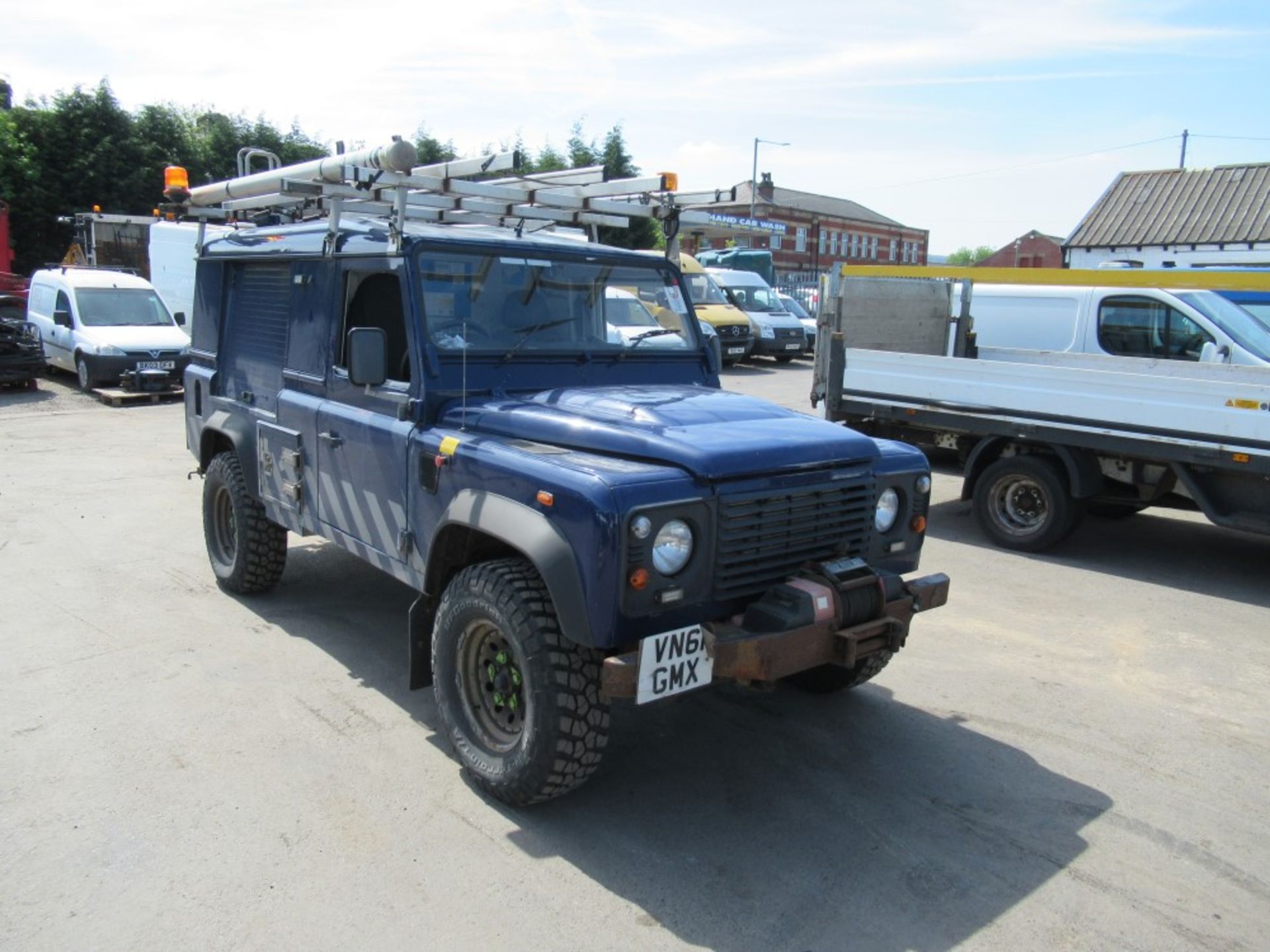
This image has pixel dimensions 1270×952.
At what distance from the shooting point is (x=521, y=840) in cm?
361

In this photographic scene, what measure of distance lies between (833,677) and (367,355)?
2656mm

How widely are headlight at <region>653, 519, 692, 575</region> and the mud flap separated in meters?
1.29

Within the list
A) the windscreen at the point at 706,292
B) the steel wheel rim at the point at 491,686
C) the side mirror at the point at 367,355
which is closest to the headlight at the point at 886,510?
the steel wheel rim at the point at 491,686

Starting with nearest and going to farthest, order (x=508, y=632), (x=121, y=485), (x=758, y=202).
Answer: (x=508, y=632), (x=121, y=485), (x=758, y=202)

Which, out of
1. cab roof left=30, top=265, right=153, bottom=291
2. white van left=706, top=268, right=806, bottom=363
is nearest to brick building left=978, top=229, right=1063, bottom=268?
white van left=706, top=268, right=806, bottom=363

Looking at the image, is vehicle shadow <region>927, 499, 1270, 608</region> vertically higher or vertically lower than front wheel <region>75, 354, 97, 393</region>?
lower

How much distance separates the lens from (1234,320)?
8.77 metres

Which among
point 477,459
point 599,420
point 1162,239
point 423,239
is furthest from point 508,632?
point 1162,239

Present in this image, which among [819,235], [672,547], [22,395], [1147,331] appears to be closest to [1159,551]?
[1147,331]

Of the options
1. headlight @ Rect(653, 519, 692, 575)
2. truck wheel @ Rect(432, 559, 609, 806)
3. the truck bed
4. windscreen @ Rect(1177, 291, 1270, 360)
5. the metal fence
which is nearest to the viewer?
headlight @ Rect(653, 519, 692, 575)

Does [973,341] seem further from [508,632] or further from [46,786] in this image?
[46,786]

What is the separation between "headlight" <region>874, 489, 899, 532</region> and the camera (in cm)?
420

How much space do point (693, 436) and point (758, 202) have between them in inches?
2079

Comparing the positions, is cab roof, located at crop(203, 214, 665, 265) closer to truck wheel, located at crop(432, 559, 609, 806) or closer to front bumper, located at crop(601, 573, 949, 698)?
truck wheel, located at crop(432, 559, 609, 806)
